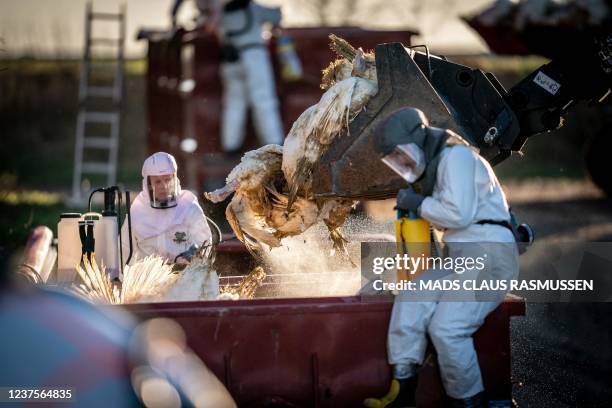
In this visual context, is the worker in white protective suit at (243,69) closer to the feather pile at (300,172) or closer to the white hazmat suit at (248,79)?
the white hazmat suit at (248,79)

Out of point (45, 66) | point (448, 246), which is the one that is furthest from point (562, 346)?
point (45, 66)

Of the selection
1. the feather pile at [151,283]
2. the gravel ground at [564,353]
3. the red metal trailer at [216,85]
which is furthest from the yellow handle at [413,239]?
the red metal trailer at [216,85]

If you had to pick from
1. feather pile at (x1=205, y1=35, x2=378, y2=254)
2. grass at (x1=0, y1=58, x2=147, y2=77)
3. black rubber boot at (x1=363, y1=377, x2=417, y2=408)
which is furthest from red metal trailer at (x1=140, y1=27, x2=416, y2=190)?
grass at (x1=0, y1=58, x2=147, y2=77)

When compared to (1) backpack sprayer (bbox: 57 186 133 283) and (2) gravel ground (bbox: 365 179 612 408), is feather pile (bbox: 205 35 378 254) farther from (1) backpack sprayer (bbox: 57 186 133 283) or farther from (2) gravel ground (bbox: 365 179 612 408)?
(2) gravel ground (bbox: 365 179 612 408)

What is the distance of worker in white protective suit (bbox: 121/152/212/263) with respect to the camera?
7.44 m

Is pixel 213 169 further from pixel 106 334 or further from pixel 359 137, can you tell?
pixel 106 334

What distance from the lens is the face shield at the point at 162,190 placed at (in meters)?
7.42

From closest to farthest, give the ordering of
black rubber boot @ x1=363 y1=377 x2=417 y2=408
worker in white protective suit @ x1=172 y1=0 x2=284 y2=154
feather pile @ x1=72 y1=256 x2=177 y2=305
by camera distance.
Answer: black rubber boot @ x1=363 y1=377 x2=417 y2=408 → feather pile @ x1=72 y1=256 x2=177 y2=305 → worker in white protective suit @ x1=172 y1=0 x2=284 y2=154

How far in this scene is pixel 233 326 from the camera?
528cm

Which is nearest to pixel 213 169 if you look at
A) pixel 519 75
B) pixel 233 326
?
pixel 233 326

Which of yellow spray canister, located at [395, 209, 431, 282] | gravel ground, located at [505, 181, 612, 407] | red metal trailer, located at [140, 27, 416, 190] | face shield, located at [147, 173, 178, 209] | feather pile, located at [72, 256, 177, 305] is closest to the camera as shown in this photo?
yellow spray canister, located at [395, 209, 431, 282]

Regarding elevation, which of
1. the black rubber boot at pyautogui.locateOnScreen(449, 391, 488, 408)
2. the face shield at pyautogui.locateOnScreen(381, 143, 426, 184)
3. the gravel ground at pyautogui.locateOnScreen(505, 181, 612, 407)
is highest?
the face shield at pyautogui.locateOnScreen(381, 143, 426, 184)

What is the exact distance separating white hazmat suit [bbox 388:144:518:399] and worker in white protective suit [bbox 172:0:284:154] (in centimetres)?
731

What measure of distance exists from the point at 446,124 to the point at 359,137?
587mm
